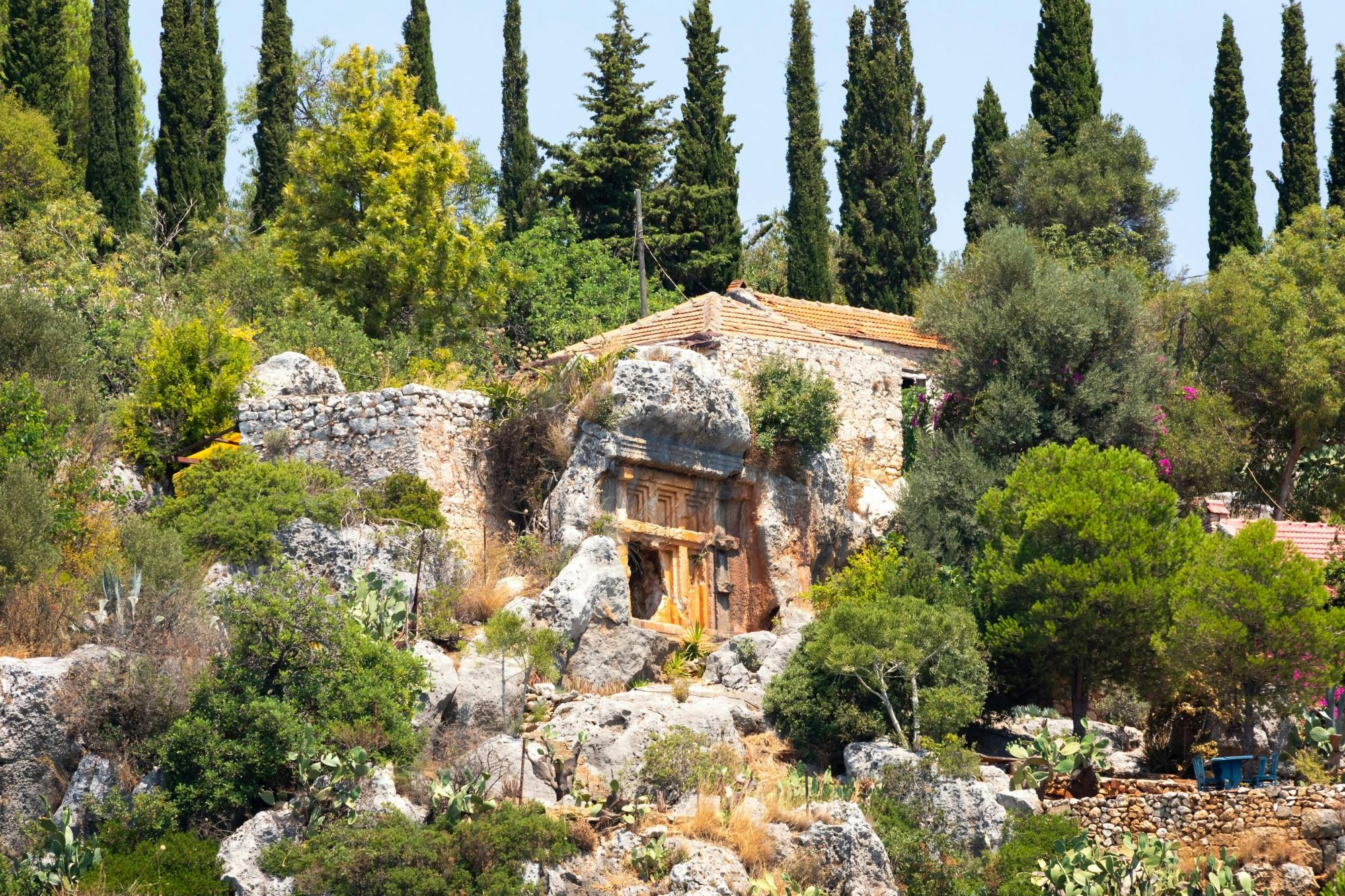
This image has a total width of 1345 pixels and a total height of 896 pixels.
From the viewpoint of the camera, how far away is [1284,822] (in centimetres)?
2312

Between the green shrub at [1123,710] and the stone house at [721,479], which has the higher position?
the stone house at [721,479]

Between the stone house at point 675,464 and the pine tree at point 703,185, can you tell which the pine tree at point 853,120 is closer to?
the pine tree at point 703,185

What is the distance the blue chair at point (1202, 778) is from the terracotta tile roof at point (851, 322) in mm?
13257

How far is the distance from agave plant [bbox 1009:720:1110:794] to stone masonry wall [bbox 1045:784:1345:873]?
1.28ft

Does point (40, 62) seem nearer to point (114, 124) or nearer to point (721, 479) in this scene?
point (114, 124)

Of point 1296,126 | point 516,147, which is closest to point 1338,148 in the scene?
point 1296,126

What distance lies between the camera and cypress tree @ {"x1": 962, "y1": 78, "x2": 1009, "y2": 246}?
150 ft

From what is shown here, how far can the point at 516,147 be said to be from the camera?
45.1 metres

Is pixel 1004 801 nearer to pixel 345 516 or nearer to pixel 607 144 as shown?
pixel 345 516

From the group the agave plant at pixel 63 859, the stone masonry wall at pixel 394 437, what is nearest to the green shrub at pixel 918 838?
the stone masonry wall at pixel 394 437

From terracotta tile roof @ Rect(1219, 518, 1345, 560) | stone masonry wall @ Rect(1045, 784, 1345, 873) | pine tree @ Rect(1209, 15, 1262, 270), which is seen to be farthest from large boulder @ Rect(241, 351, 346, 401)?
pine tree @ Rect(1209, 15, 1262, 270)

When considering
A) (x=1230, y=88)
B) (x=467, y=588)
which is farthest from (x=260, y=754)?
(x=1230, y=88)

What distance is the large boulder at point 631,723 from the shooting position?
2305 cm

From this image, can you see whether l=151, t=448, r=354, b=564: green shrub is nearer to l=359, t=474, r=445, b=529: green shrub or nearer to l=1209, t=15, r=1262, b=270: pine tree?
l=359, t=474, r=445, b=529: green shrub
